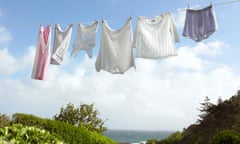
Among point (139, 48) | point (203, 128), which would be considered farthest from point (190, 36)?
point (203, 128)

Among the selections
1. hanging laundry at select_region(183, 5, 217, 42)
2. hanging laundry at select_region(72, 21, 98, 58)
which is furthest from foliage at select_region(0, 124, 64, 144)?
hanging laundry at select_region(183, 5, 217, 42)

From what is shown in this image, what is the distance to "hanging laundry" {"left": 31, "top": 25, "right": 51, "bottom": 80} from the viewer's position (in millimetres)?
8992

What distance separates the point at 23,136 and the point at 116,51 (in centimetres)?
320

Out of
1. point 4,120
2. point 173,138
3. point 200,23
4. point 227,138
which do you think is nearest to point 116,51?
point 200,23

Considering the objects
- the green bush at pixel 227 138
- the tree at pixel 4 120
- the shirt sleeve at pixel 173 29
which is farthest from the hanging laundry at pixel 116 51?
the tree at pixel 4 120

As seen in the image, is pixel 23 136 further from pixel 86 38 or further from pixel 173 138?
pixel 173 138

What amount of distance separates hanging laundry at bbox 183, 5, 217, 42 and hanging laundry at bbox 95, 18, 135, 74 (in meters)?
1.22

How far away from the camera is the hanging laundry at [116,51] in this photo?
7.77 metres

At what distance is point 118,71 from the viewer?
25.6 ft

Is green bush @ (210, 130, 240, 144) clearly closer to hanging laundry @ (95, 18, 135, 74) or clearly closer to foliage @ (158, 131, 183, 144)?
hanging laundry @ (95, 18, 135, 74)

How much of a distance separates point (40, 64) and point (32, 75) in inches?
14.8

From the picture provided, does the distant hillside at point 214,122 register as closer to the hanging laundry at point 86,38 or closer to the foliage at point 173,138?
the foliage at point 173,138

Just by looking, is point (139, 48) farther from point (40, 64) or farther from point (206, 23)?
point (40, 64)

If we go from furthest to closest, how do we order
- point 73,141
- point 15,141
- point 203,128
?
point 203,128 < point 73,141 < point 15,141
